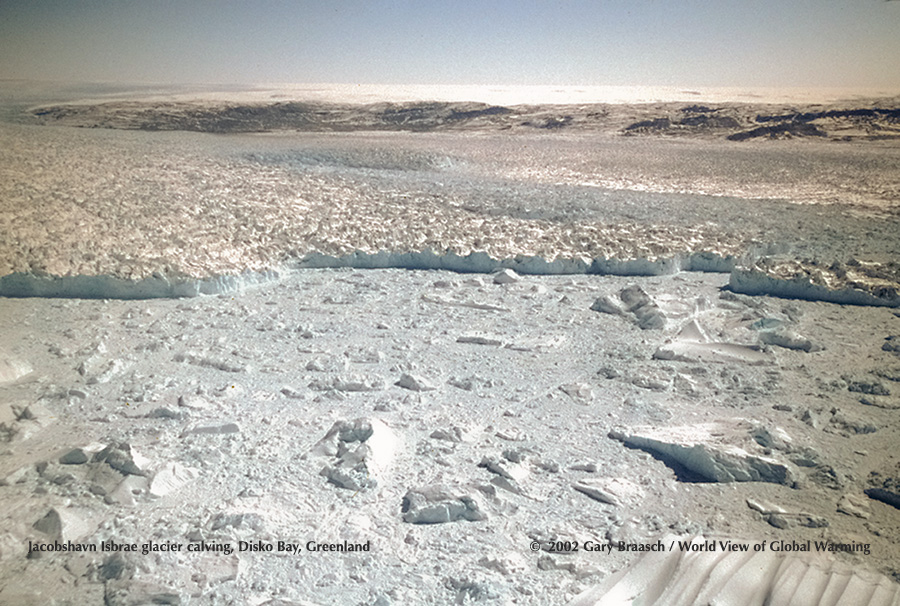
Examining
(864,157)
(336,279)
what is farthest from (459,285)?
(864,157)

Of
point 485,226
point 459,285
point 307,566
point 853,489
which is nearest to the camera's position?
point 307,566

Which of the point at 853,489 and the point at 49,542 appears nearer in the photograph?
→ the point at 49,542

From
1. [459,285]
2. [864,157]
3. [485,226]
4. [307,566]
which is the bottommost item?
[307,566]

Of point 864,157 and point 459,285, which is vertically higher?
point 864,157

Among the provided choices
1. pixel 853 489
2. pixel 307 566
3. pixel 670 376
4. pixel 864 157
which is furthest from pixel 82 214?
pixel 864 157

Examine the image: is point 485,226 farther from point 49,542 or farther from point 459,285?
point 49,542

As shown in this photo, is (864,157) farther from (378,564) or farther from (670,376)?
(378,564)

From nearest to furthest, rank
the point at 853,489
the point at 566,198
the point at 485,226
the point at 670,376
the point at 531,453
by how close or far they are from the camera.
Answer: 1. the point at 853,489
2. the point at 531,453
3. the point at 670,376
4. the point at 485,226
5. the point at 566,198
